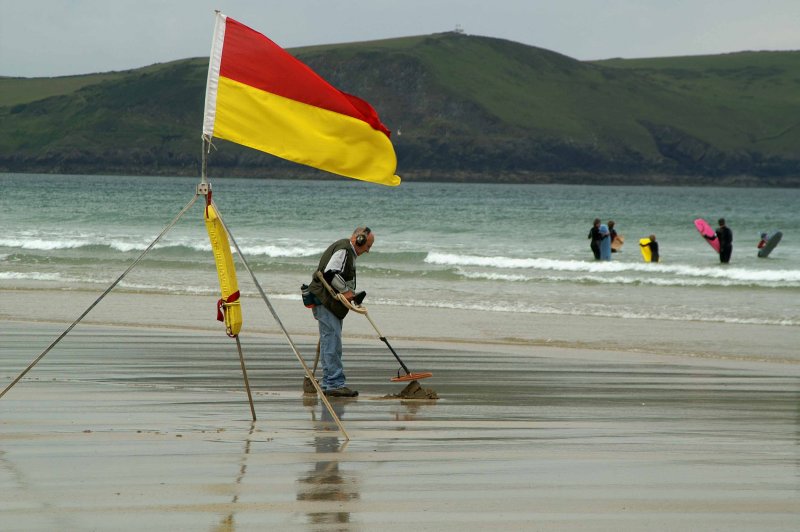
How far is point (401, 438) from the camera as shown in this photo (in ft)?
26.1

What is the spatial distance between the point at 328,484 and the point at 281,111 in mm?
2893

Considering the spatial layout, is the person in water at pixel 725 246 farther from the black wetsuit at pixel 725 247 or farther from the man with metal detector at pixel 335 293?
the man with metal detector at pixel 335 293

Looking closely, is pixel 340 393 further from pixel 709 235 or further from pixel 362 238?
pixel 709 235

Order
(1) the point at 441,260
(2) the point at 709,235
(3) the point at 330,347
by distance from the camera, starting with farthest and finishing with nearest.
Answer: (2) the point at 709,235, (1) the point at 441,260, (3) the point at 330,347

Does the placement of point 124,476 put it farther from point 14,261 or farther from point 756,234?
point 756,234

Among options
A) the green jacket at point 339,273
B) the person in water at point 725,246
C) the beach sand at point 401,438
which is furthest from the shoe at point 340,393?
the person in water at point 725,246

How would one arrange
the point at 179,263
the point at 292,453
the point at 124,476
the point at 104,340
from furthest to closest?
the point at 179,263, the point at 104,340, the point at 292,453, the point at 124,476

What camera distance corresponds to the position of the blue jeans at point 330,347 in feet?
32.8

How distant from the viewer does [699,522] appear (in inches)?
229

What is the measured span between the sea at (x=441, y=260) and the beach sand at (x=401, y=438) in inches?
260

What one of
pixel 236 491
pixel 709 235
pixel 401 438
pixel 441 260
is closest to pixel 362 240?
pixel 401 438

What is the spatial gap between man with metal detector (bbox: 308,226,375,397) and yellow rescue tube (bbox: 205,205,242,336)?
1581 mm

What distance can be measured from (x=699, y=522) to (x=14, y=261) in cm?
2622

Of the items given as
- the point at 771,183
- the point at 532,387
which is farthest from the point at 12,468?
the point at 771,183
